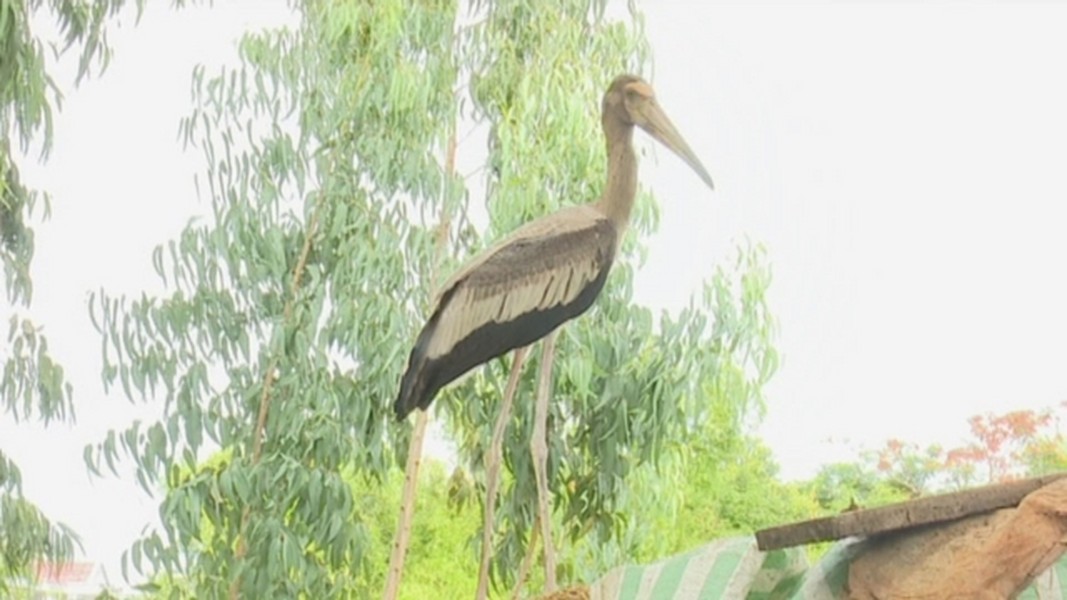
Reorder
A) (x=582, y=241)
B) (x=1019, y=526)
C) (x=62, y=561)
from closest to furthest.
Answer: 1. (x=1019, y=526)
2. (x=582, y=241)
3. (x=62, y=561)

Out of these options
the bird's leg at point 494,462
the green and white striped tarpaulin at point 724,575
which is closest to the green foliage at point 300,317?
the bird's leg at point 494,462

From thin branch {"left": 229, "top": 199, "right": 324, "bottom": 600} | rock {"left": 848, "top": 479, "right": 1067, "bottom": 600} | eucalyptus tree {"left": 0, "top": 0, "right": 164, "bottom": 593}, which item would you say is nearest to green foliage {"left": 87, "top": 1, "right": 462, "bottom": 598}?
thin branch {"left": 229, "top": 199, "right": 324, "bottom": 600}

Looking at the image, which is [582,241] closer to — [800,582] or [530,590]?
[530,590]

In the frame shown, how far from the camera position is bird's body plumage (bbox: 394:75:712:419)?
228 cm

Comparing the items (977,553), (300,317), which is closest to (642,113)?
(300,317)

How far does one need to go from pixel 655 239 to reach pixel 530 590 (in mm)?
719

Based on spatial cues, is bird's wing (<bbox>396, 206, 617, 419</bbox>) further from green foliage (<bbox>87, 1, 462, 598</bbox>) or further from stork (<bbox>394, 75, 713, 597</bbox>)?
green foliage (<bbox>87, 1, 462, 598</bbox>)

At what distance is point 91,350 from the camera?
2.95 m

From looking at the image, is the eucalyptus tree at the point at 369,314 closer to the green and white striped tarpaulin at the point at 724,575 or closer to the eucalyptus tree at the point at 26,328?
the eucalyptus tree at the point at 26,328

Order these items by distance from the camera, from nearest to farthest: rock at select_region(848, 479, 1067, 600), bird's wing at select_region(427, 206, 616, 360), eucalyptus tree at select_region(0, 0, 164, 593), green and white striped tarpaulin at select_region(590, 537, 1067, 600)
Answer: rock at select_region(848, 479, 1067, 600) < green and white striped tarpaulin at select_region(590, 537, 1067, 600) < bird's wing at select_region(427, 206, 616, 360) < eucalyptus tree at select_region(0, 0, 164, 593)

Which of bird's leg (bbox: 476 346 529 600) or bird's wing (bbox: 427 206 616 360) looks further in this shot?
bird's leg (bbox: 476 346 529 600)

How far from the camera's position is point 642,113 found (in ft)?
7.82

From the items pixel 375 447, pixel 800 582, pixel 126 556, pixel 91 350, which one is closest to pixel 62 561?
pixel 126 556

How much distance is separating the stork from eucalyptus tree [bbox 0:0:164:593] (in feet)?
2.71
